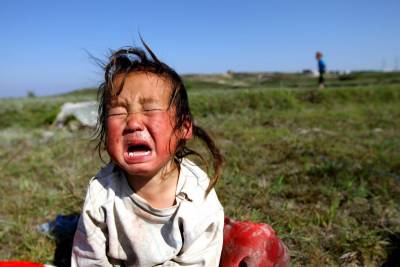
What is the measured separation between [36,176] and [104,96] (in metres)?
2.39

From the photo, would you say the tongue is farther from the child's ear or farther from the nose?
the child's ear

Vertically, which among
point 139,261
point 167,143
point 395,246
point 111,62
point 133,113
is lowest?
point 395,246

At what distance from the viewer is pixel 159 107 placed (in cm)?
163

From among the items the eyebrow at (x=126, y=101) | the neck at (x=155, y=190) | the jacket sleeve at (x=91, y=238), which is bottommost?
the jacket sleeve at (x=91, y=238)

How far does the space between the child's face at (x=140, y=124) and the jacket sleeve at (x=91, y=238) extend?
0.87ft

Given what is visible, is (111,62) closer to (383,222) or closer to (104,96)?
(104,96)

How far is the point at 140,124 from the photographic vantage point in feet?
5.18

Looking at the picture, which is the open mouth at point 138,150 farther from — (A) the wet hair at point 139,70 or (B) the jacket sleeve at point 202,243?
(B) the jacket sleeve at point 202,243

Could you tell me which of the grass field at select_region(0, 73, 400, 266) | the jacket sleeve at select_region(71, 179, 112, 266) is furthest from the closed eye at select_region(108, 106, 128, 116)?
the grass field at select_region(0, 73, 400, 266)

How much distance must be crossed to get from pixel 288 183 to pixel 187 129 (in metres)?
1.64

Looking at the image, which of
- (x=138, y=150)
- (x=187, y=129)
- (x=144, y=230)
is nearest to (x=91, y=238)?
(x=144, y=230)

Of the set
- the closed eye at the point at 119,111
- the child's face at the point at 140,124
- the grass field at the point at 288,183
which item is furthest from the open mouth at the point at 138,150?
the grass field at the point at 288,183

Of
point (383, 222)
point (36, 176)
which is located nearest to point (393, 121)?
point (383, 222)

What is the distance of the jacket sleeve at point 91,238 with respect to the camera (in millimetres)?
1665
